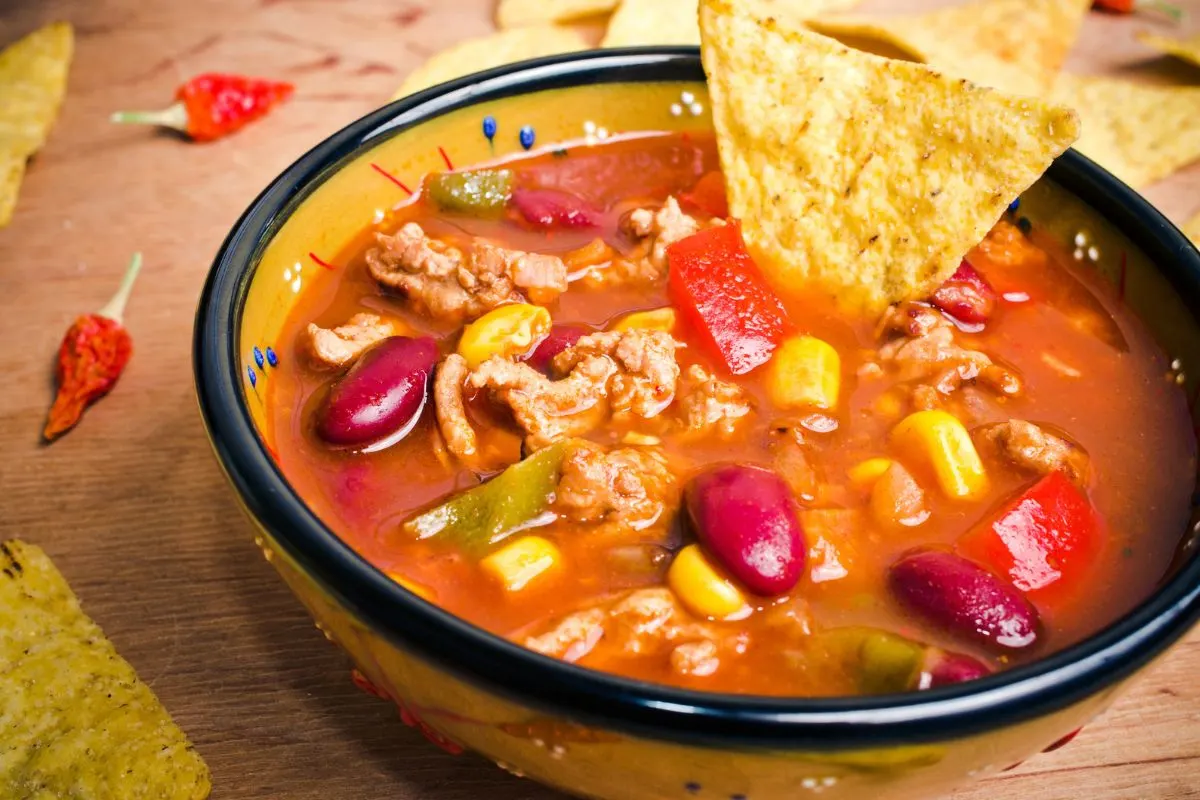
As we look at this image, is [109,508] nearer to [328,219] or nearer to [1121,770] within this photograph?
[328,219]

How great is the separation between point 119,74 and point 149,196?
2.68 ft

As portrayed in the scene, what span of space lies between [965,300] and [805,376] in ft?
1.68

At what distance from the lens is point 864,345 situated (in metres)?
2.64

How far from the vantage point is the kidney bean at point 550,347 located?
251 centimetres

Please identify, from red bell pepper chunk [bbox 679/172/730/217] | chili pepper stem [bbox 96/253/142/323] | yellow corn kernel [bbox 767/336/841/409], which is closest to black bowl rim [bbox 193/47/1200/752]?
yellow corn kernel [bbox 767/336/841/409]

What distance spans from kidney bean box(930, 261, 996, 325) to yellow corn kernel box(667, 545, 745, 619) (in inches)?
41.1

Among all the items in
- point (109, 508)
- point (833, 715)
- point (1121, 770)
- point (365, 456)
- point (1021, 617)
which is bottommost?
point (109, 508)

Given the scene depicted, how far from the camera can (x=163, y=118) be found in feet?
12.3

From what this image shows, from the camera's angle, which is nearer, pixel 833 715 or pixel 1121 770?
pixel 833 715

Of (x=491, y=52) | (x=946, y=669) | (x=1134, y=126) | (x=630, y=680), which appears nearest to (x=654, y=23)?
(x=491, y=52)

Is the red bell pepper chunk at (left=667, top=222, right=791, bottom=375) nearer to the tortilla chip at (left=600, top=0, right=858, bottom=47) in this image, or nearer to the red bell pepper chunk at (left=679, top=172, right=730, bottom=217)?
the red bell pepper chunk at (left=679, top=172, right=730, bottom=217)

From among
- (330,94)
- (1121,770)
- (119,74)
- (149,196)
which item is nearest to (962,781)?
(1121,770)

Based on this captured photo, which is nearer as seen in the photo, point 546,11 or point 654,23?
point 654,23

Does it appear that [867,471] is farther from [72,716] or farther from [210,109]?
[210,109]
